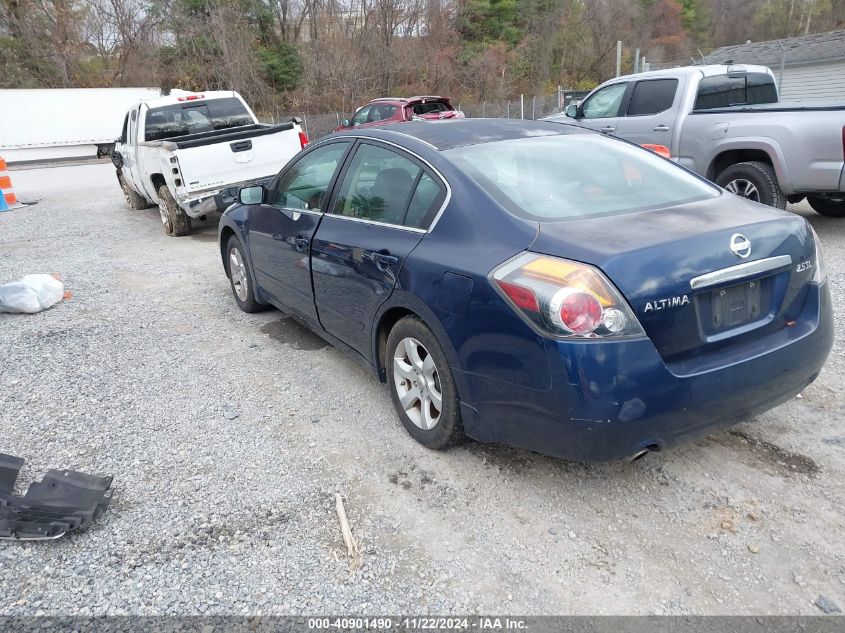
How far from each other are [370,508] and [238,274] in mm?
3402

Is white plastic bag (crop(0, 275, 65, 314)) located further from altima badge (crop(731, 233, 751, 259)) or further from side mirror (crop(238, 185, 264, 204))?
altima badge (crop(731, 233, 751, 259))

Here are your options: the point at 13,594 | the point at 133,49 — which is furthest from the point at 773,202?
the point at 133,49

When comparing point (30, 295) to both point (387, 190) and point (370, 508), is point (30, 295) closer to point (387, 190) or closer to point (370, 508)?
point (387, 190)

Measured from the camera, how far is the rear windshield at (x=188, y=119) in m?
10.2

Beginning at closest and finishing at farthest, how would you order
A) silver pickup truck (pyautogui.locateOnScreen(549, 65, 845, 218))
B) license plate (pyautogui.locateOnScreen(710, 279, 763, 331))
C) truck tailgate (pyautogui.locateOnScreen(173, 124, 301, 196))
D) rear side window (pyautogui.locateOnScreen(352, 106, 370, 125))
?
license plate (pyautogui.locateOnScreen(710, 279, 763, 331)) < silver pickup truck (pyautogui.locateOnScreen(549, 65, 845, 218)) < truck tailgate (pyautogui.locateOnScreen(173, 124, 301, 196)) < rear side window (pyautogui.locateOnScreen(352, 106, 370, 125))

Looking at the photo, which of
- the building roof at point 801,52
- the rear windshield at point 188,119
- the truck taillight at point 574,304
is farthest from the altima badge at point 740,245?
the building roof at point 801,52

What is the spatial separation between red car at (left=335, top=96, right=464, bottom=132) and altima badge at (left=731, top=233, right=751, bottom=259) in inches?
564

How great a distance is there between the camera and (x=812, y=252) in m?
2.92

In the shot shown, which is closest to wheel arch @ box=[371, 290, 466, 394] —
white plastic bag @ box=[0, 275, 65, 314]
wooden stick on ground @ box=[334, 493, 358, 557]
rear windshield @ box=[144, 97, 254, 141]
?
wooden stick on ground @ box=[334, 493, 358, 557]

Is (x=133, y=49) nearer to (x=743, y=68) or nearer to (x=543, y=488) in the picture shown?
(x=743, y=68)

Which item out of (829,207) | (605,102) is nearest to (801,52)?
(605,102)

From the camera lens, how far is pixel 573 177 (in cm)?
329

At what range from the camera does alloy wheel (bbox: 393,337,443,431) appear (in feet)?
10.4

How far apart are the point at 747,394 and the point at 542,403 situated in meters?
0.89
